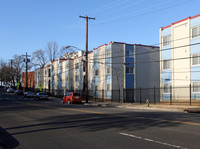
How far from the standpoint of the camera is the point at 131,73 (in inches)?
1751

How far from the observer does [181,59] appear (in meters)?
32.0

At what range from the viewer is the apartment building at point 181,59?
2962cm

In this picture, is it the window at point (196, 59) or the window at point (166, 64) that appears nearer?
the window at point (196, 59)

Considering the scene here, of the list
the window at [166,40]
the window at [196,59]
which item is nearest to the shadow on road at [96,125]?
the window at [196,59]

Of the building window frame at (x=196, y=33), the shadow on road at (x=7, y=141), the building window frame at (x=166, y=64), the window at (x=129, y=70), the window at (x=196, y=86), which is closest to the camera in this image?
the shadow on road at (x=7, y=141)

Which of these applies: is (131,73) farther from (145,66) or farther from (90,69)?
(90,69)

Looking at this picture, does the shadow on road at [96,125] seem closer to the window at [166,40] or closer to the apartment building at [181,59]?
the apartment building at [181,59]

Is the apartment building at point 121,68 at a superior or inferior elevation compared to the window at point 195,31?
inferior

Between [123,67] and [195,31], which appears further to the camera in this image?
[123,67]

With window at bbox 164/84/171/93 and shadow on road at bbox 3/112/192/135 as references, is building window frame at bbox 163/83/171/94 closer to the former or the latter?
window at bbox 164/84/171/93

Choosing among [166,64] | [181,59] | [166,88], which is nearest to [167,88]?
[166,88]

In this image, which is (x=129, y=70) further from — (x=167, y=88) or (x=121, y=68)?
(x=167, y=88)

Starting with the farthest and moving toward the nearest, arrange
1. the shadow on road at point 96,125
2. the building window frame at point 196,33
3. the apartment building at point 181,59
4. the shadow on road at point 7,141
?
the apartment building at point 181,59, the building window frame at point 196,33, the shadow on road at point 96,125, the shadow on road at point 7,141

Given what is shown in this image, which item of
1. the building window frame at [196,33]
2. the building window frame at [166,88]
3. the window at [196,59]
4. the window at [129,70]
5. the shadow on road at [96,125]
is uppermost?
the building window frame at [196,33]
